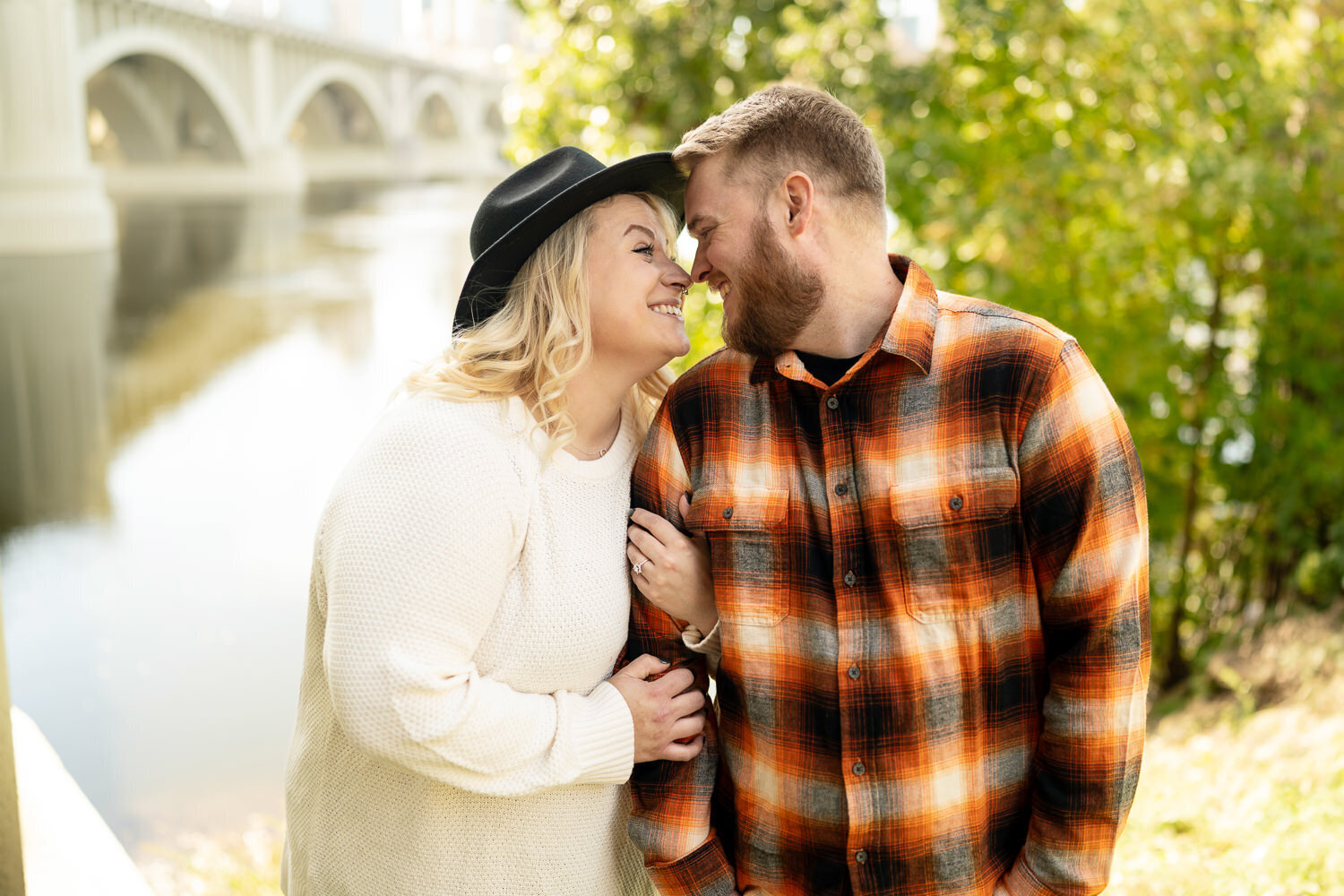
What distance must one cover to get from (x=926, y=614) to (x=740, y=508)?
29cm

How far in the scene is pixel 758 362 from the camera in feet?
4.91

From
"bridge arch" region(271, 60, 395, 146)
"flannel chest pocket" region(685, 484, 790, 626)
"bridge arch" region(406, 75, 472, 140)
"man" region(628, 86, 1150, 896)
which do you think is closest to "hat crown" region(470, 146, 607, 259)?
"man" region(628, 86, 1150, 896)

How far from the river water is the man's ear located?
130 inches

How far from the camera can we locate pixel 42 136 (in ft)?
18.6

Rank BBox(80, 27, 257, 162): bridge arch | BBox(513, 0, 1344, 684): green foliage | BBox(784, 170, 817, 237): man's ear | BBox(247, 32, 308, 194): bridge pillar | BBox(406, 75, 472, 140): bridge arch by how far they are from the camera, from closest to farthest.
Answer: BBox(784, 170, 817, 237): man's ear
BBox(513, 0, 1344, 684): green foliage
BBox(80, 27, 257, 162): bridge arch
BBox(247, 32, 308, 194): bridge pillar
BBox(406, 75, 472, 140): bridge arch

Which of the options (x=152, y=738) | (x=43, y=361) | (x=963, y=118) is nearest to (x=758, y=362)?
(x=963, y=118)

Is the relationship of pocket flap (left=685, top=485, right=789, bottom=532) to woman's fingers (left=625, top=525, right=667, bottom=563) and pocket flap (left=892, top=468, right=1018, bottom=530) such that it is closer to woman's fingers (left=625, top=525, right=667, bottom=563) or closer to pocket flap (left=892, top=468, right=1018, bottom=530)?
woman's fingers (left=625, top=525, right=667, bottom=563)

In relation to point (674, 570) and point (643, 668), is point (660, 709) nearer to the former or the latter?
point (643, 668)

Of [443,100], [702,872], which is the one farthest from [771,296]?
[443,100]

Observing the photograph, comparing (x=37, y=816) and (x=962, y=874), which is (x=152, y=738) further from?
(x=962, y=874)

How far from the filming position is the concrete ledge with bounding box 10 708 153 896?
6.86 ft

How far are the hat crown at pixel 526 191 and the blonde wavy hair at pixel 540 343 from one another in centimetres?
6

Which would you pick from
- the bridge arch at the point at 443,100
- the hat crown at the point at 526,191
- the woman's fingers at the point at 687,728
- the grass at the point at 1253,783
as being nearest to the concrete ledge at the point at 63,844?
the woman's fingers at the point at 687,728

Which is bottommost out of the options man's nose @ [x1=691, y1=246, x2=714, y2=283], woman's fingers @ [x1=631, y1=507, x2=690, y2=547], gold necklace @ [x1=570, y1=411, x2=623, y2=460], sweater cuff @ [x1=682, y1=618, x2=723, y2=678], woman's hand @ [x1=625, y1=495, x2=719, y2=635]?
sweater cuff @ [x1=682, y1=618, x2=723, y2=678]
